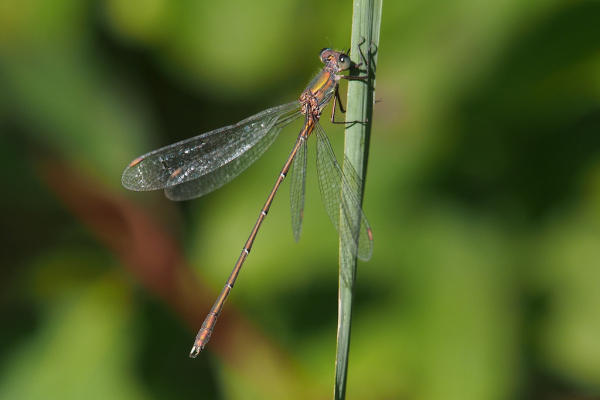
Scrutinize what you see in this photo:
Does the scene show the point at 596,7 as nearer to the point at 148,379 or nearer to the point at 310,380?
the point at 310,380

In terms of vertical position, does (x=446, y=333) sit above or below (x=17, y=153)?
below

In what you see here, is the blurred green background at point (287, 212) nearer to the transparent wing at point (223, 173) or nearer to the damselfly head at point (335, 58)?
the transparent wing at point (223, 173)

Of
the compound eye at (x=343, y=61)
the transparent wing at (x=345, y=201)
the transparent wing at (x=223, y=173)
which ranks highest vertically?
the compound eye at (x=343, y=61)

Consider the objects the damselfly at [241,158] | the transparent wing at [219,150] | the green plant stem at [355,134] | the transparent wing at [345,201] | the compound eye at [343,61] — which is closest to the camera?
the green plant stem at [355,134]

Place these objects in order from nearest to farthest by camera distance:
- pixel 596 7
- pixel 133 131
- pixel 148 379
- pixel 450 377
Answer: pixel 596 7, pixel 450 377, pixel 148 379, pixel 133 131

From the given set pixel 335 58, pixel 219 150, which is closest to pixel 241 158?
pixel 219 150

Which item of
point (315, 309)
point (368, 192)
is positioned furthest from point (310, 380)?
point (368, 192)

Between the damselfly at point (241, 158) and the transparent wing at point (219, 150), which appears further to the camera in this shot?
the transparent wing at point (219, 150)

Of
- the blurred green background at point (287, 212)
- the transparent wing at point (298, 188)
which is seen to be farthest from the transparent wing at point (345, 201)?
the blurred green background at point (287, 212)

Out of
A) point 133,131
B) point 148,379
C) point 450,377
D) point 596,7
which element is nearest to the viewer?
point 596,7
